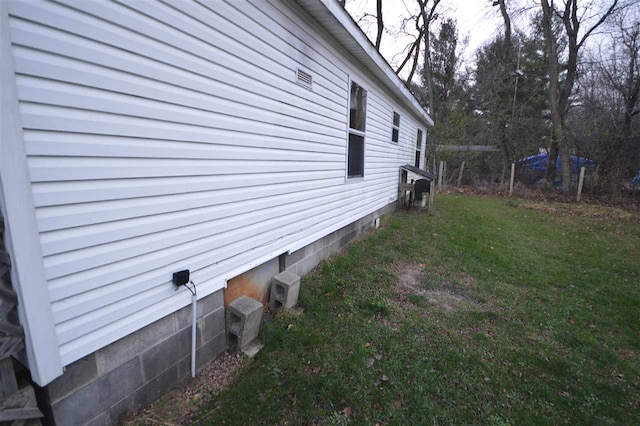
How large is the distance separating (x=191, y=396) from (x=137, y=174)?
1599 mm

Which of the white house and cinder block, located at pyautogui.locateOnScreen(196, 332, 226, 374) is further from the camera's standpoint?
cinder block, located at pyautogui.locateOnScreen(196, 332, 226, 374)

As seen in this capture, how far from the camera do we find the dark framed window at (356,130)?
15.9 ft

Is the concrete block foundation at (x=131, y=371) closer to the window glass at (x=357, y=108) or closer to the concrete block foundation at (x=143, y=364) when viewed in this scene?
the concrete block foundation at (x=143, y=364)

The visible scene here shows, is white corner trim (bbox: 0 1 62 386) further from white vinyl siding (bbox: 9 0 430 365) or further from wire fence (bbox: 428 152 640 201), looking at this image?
wire fence (bbox: 428 152 640 201)

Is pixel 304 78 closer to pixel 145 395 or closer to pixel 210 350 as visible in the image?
pixel 210 350

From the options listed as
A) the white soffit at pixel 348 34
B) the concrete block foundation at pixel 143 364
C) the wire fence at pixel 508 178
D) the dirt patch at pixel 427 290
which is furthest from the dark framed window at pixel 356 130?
the wire fence at pixel 508 178

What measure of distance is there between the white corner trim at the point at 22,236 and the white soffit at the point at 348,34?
9.05 ft

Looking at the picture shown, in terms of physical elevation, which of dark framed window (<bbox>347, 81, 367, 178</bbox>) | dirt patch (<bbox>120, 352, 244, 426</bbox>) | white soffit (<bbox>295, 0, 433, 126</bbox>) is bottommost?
dirt patch (<bbox>120, 352, 244, 426</bbox>)

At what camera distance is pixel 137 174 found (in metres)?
1.67

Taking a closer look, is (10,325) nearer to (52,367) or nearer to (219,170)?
(52,367)

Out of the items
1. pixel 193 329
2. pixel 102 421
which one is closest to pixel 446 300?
pixel 193 329

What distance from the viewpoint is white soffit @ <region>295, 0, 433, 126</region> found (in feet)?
10.2

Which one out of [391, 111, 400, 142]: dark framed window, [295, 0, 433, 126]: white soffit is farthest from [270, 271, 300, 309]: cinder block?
[391, 111, 400, 142]: dark framed window

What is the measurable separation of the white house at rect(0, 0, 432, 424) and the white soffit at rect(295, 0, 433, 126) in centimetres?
5
